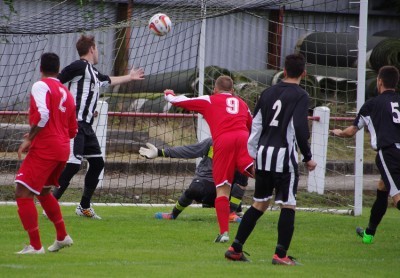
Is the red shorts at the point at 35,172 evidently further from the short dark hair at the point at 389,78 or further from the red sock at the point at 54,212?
the short dark hair at the point at 389,78

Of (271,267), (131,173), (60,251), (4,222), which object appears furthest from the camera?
(131,173)

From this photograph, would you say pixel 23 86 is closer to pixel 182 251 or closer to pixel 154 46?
pixel 154 46

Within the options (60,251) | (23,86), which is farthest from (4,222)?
(23,86)

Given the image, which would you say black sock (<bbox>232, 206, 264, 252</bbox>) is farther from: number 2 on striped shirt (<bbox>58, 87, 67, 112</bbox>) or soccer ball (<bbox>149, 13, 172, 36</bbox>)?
soccer ball (<bbox>149, 13, 172, 36</bbox>)

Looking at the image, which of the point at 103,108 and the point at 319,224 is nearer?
the point at 319,224

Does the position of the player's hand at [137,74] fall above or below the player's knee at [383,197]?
above

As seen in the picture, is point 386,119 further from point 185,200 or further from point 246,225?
point 185,200

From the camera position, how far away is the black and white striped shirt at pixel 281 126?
849cm

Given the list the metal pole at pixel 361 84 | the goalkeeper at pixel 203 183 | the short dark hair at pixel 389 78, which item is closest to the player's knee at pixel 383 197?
the short dark hair at pixel 389 78

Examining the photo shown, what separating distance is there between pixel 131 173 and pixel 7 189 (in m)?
2.75

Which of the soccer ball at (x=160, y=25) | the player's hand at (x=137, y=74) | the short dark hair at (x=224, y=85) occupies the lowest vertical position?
the short dark hair at (x=224, y=85)

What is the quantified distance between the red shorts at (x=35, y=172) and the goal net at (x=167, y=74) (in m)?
4.49

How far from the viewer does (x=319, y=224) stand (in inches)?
476

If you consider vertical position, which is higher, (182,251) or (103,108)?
(103,108)
